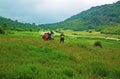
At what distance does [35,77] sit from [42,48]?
975 cm

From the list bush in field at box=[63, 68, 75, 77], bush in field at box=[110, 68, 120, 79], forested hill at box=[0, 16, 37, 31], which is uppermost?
bush in field at box=[63, 68, 75, 77]

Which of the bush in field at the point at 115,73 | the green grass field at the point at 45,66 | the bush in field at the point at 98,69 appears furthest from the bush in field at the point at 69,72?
the bush in field at the point at 115,73

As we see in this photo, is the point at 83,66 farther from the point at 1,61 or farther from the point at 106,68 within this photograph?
the point at 1,61

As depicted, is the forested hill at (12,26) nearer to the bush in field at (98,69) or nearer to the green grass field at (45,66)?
Result: the green grass field at (45,66)

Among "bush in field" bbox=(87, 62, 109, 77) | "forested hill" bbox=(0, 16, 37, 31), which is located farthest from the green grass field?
"forested hill" bbox=(0, 16, 37, 31)

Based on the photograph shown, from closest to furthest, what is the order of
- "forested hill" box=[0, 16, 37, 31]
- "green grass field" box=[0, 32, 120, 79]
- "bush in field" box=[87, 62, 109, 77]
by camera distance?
"green grass field" box=[0, 32, 120, 79], "bush in field" box=[87, 62, 109, 77], "forested hill" box=[0, 16, 37, 31]

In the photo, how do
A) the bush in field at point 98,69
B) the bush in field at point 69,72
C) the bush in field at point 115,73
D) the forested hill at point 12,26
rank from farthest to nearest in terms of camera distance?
the forested hill at point 12,26, the bush in field at point 98,69, the bush in field at point 115,73, the bush in field at point 69,72

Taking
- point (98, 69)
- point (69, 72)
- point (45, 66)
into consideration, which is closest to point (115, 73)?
point (98, 69)

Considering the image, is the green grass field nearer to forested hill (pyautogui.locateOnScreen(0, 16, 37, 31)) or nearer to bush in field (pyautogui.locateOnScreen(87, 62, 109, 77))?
bush in field (pyautogui.locateOnScreen(87, 62, 109, 77))

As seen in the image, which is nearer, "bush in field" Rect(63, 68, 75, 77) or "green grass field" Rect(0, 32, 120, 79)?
"green grass field" Rect(0, 32, 120, 79)

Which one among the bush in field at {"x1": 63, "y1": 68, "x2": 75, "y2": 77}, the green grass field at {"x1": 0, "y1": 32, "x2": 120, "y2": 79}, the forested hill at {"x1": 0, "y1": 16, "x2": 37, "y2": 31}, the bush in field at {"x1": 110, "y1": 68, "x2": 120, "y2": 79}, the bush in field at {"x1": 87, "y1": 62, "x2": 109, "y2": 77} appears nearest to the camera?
the green grass field at {"x1": 0, "y1": 32, "x2": 120, "y2": 79}

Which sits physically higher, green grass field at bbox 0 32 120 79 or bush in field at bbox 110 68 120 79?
green grass field at bbox 0 32 120 79

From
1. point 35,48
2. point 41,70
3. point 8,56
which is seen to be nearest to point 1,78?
point 41,70

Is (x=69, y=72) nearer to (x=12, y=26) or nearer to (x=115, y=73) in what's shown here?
(x=115, y=73)
